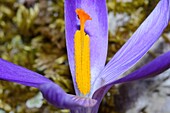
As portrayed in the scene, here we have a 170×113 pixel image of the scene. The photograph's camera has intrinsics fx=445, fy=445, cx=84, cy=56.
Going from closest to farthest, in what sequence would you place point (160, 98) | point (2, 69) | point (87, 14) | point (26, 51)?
point (2, 69), point (87, 14), point (160, 98), point (26, 51)

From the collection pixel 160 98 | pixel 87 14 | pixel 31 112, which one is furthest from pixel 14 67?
pixel 160 98

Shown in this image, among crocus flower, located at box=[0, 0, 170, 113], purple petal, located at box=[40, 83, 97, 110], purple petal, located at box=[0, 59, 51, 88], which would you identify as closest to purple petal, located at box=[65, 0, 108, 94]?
crocus flower, located at box=[0, 0, 170, 113]

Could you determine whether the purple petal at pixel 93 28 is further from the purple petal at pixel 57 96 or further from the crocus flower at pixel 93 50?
the purple petal at pixel 57 96

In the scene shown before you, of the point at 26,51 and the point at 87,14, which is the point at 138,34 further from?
the point at 26,51

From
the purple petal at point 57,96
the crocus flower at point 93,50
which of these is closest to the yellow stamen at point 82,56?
the crocus flower at point 93,50

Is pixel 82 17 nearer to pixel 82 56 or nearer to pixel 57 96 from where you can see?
pixel 82 56

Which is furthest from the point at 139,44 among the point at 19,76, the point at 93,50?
the point at 19,76
